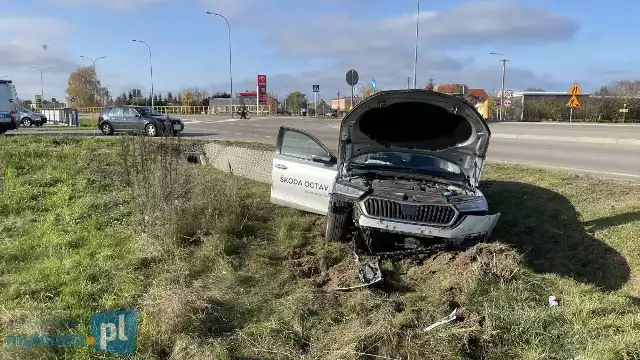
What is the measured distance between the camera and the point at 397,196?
5336 mm

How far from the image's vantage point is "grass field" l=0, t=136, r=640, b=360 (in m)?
3.88

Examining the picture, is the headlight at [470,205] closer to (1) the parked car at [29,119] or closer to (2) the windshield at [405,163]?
(2) the windshield at [405,163]

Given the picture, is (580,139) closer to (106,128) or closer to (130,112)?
(130,112)

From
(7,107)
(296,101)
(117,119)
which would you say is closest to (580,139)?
(117,119)

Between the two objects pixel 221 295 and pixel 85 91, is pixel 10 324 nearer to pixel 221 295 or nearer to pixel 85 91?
pixel 221 295

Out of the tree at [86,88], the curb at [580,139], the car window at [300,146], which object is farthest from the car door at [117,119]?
the tree at [86,88]

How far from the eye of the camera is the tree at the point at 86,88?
281 feet

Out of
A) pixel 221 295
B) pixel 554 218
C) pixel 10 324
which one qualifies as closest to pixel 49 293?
pixel 10 324

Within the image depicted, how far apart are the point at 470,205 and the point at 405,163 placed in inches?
54.8

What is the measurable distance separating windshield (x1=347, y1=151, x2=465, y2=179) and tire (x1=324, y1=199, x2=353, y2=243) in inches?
31.4

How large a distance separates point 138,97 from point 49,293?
84.8m

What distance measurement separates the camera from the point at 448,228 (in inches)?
199

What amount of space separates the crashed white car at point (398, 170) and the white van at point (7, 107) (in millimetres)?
19360

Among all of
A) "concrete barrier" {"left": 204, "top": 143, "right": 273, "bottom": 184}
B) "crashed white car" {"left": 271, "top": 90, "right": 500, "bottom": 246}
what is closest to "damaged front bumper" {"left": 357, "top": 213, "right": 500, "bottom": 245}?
"crashed white car" {"left": 271, "top": 90, "right": 500, "bottom": 246}
